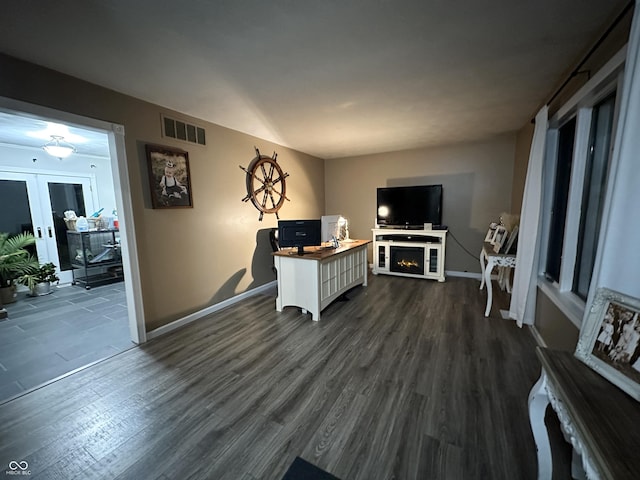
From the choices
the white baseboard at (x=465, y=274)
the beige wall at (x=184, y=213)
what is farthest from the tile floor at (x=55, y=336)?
the white baseboard at (x=465, y=274)

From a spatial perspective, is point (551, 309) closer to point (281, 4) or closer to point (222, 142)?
point (281, 4)

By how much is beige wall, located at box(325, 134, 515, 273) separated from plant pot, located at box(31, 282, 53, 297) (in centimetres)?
580

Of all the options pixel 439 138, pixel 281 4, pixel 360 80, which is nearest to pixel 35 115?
pixel 281 4

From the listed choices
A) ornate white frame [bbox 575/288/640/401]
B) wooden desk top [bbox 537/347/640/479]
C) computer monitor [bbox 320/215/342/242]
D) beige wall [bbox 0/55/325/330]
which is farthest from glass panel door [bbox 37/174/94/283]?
ornate white frame [bbox 575/288/640/401]

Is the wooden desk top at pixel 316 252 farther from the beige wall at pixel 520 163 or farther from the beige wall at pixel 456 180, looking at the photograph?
the beige wall at pixel 520 163

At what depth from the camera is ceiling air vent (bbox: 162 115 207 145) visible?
287 cm

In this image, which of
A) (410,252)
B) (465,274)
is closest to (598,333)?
(410,252)

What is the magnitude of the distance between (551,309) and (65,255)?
7.46 metres

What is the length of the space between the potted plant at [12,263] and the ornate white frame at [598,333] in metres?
6.30

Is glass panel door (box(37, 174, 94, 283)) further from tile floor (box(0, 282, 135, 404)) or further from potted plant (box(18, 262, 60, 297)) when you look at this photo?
tile floor (box(0, 282, 135, 404))

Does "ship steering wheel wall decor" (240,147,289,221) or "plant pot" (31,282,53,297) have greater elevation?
"ship steering wheel wall decor" (240,147,289,221)

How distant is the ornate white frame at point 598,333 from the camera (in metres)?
0.88

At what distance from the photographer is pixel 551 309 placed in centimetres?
224

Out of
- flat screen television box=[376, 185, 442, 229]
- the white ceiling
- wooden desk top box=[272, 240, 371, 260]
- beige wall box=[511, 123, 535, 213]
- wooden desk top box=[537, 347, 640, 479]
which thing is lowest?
wooden desk top box=[537, 347, 640, 479]
